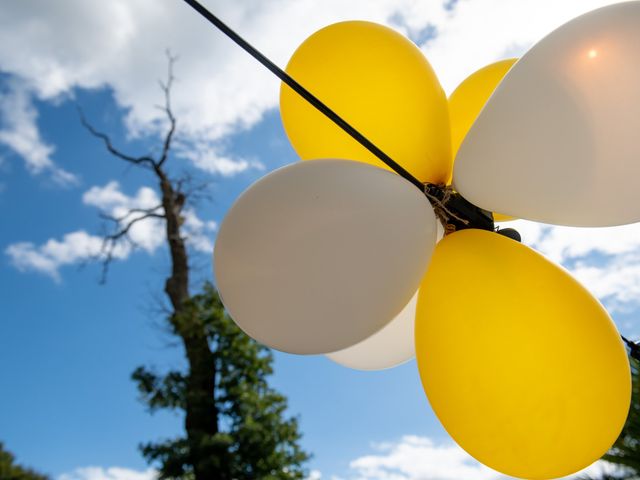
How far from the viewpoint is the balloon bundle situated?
23.5 inches

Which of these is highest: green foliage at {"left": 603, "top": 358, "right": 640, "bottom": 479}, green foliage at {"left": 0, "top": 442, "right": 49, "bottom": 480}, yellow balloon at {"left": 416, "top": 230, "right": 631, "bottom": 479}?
green foliage at {"left": 0, "top": 442, "right": 49, "bottom": 480}

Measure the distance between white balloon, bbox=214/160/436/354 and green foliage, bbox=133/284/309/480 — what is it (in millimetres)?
3904

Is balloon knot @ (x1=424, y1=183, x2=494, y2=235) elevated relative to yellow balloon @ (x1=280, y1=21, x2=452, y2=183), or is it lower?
lower

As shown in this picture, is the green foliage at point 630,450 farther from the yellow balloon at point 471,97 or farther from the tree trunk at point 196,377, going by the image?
the tree trunk at point 196,377

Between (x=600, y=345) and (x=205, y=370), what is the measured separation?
14.8ft

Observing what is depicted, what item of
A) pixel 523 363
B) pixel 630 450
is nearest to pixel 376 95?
pixel 523 363

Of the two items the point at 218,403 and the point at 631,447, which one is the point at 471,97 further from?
the point at 218,403

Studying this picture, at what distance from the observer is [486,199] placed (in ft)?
2.25

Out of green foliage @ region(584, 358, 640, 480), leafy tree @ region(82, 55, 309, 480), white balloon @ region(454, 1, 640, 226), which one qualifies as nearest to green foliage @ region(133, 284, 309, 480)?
leafy tree @ region(82, 55, 309, 480)

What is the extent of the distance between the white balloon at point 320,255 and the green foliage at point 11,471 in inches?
215

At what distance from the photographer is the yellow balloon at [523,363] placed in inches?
25.6

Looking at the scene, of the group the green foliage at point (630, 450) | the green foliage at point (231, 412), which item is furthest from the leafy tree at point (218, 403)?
the green foliage at point (630, 450)

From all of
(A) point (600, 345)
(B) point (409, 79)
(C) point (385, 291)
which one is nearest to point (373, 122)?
(B) point (409, 79)

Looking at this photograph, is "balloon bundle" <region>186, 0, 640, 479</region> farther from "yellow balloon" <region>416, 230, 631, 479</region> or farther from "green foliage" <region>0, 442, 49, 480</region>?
"green foliage" <region>0, 442, 49, 480</region>
